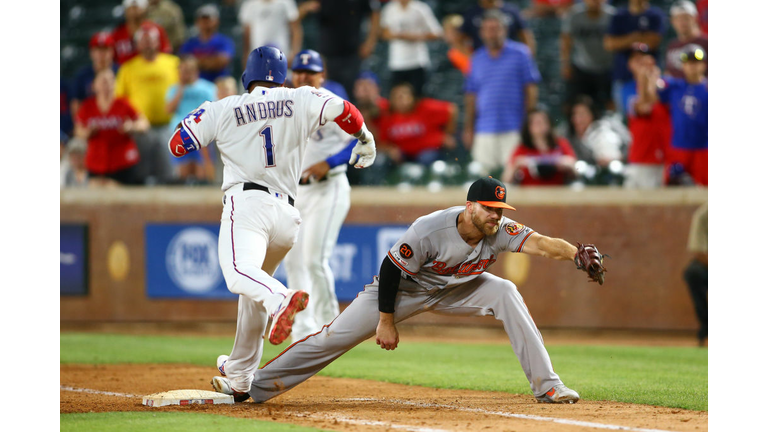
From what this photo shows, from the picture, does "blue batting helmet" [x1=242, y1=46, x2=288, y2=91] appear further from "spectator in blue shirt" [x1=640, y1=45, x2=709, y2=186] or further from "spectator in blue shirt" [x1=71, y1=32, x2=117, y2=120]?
"spectator in blue shirt" [x1=71, y1=32, x2=117, y2=120]

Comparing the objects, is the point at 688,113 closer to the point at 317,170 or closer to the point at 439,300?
the point at 317,170

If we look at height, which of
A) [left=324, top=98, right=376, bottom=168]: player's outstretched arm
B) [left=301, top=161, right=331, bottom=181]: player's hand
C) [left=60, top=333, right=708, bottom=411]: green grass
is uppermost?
[left=324, top=98, right=376, bottom=168]: player's outstretched arm

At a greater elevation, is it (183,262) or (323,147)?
(323,147)

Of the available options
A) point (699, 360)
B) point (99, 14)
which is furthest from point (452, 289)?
point (99, 14)

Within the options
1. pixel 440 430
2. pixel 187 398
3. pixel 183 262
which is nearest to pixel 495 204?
pixel 440 430

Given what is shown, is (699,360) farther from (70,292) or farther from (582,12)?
(70,292)

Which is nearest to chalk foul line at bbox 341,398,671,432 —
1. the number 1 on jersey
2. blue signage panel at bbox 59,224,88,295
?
the number 1 on jersey

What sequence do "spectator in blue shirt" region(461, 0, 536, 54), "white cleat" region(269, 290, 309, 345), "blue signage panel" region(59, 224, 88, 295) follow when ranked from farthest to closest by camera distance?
1. "spectator in blue shirt" region(461, 0, 536, 54)
2. "blue signage panel" region(59, 224, 88, 295)
3. "white cleat" region(269, 290, 309, 345)
